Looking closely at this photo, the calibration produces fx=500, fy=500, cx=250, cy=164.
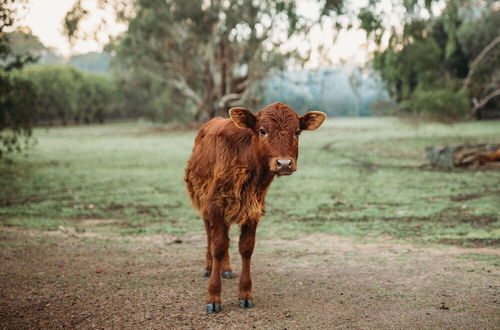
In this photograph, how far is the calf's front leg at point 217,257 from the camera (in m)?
4.43

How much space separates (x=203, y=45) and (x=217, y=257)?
3486 centimetres

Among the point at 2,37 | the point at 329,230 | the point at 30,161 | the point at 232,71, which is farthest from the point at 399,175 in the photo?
the point at 232,71

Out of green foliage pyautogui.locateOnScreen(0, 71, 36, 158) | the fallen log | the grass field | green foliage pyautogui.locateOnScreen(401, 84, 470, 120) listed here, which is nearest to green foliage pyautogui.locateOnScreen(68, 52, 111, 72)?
green foliage pyautogui.locateOnScreen(401, 84, 470, 120)

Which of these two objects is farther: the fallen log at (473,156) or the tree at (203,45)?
the tree at (203,45)

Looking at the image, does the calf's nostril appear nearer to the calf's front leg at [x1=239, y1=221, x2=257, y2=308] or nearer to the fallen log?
the calf's front leg at [x1=239, y1=221, x2=257, y2=308]

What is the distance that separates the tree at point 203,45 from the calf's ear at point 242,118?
994 inches

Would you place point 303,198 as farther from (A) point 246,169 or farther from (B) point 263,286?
(A) point 246,169

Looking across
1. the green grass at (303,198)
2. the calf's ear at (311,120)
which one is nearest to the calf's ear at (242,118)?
the calf's ear at (311,120)

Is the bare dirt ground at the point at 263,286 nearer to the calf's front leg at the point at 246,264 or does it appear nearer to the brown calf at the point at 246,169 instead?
the calf's front leg at the point at 246,264

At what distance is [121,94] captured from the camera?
55.5 metres

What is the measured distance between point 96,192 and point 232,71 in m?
28.1

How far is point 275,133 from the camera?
4.26 meters

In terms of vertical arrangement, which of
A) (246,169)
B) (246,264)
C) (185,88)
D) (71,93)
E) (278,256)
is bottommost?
(278,256)

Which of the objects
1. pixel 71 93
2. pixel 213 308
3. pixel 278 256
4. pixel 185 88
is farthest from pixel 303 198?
pixel 71 93
